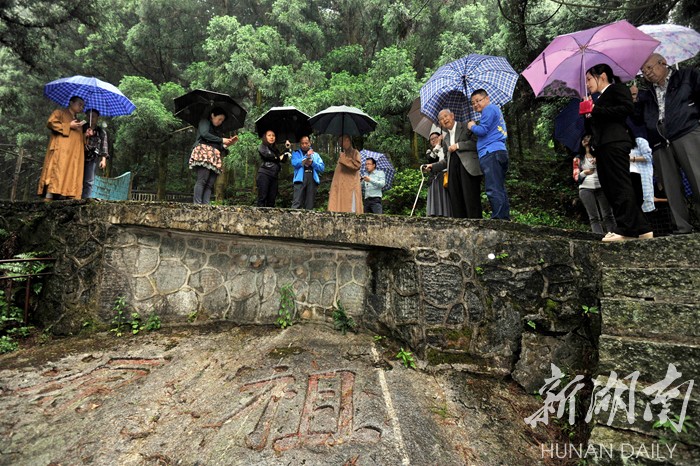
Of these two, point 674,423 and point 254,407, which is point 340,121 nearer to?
point 254,407

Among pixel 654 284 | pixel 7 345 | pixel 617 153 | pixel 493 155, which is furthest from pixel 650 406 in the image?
pixel 7 345

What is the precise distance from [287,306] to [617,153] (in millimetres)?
3355

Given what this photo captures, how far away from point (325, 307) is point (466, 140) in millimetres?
2395

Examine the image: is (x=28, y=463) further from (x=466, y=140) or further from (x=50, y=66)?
(x=50, y=66)

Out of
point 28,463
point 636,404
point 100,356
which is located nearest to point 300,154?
point 100,356

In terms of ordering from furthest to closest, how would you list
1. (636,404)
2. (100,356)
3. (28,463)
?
(100,356) < (28,463) < (636,404)

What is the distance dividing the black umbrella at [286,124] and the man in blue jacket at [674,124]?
13.5 ft

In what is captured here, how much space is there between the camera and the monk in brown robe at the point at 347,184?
5.14m

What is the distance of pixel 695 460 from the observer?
1593 mm

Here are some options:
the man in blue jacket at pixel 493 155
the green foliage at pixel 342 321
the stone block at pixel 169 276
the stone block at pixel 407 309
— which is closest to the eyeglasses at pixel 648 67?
the man in blue jacket at pixel 493 155

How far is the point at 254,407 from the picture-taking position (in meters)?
2.51

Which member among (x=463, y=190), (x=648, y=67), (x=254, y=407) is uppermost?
(x=648, y=67)

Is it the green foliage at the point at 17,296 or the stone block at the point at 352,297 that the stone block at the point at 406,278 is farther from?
the green foliage at the point at 17,296

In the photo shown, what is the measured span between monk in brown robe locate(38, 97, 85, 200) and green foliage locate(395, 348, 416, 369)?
4487mm
